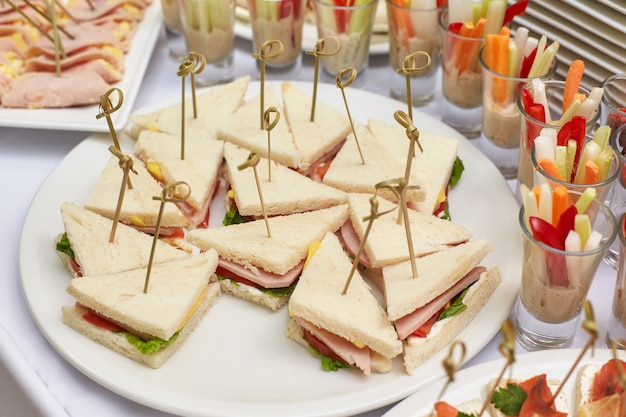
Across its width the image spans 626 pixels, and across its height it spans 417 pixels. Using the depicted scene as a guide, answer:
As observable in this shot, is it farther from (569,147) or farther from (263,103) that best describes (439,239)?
(263,103)

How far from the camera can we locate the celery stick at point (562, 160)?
79.5 inches

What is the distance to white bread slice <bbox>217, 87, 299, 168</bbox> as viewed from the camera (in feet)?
8.62

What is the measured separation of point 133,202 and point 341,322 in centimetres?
83

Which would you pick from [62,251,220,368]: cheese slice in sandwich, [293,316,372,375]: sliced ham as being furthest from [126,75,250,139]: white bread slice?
[293,316,372,375]: sliced ham

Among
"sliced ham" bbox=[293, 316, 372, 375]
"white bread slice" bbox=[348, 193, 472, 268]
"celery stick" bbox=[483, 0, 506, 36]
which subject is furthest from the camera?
"celery stick" bbox=[483, 0, 506, 36]

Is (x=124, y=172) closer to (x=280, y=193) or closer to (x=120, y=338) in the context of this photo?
(x=120, y=338)

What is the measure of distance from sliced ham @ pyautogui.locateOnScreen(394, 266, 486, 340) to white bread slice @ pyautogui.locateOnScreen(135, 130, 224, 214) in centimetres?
→ 79

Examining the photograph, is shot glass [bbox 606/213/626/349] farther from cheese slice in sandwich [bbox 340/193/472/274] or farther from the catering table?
cheese slice in sandwich [bbox 340/193/472/274]

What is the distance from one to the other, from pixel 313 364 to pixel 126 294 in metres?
0.51

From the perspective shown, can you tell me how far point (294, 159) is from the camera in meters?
2.61

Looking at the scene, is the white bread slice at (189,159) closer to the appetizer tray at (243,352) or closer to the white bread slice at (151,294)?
the appetizer tray at (243,352)

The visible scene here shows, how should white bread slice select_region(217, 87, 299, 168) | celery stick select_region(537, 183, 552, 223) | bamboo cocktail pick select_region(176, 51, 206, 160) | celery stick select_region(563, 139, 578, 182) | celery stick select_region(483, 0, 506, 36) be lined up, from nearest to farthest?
celery stick select_region(537, 183, 552, 223), celery stick select_region(563, 139, 578, 182), bamboo cocktail pick select_region(176, 51, 206, 160), celery stick select_region(483, 0, 506, 36), white bread slice select_region(217, 87, 299, 168)

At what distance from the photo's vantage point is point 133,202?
7.91ft

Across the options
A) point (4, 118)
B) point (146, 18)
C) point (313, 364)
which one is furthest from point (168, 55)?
point (313, 364)
